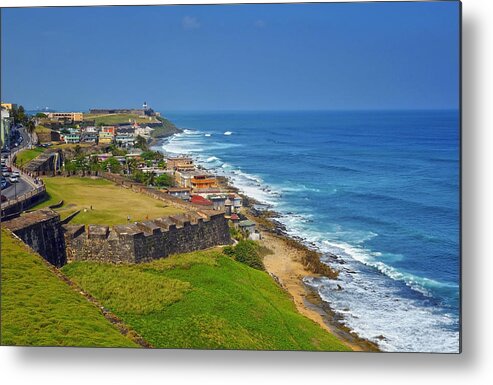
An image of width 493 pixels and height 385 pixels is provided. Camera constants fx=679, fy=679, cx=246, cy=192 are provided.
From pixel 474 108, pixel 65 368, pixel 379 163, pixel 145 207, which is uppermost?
pixel 474 108

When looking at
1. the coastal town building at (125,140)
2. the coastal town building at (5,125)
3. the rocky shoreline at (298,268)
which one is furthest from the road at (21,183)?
the rocky shoreline at (298,268)

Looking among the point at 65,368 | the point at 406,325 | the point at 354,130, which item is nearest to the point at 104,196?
the point at 65,368

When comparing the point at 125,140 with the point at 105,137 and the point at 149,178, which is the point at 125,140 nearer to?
the point at 105,137

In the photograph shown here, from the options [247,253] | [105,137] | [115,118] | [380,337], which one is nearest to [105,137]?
[105,137]

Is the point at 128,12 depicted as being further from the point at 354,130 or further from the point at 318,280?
the point at 318,280

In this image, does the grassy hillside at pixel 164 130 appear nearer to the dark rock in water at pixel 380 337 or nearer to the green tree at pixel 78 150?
the green tree at pixel 78 150

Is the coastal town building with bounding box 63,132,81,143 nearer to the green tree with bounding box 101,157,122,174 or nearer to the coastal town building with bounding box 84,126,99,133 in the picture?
the coastal town building with bounding box 84,126,99,133

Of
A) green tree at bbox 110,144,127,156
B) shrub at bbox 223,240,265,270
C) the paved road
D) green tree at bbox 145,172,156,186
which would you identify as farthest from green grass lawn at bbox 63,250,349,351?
green tree at bbox 110,144,127,156
